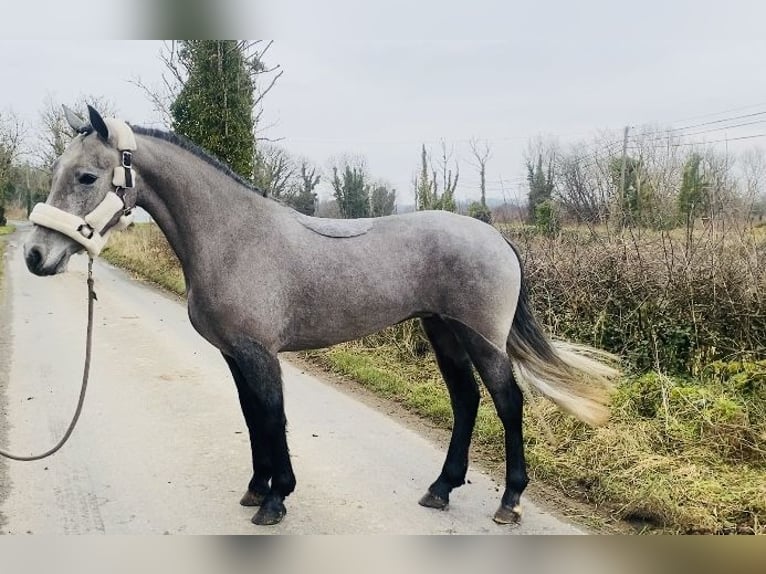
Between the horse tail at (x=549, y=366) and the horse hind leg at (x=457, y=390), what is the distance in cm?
26

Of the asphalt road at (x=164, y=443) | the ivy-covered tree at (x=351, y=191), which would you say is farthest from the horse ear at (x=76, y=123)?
the ivy-covered tree at (x=351, y=191)

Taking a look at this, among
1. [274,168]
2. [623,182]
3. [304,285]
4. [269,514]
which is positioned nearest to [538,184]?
[623,182]

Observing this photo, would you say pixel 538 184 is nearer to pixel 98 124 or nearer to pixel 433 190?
pixel 433 190

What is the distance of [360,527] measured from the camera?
2754 mm

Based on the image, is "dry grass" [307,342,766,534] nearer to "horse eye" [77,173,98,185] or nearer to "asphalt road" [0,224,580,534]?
"asphalt road" [0,224,580,534]

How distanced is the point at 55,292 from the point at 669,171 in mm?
4896

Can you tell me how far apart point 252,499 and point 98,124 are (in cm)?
189

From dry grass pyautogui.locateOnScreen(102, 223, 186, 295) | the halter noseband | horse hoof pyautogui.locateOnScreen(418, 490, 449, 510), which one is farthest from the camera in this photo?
dry grass pyautogui.locateOnScreen(102, 223, 186, 295)

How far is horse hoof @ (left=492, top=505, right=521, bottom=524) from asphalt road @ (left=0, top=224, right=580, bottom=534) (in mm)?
38

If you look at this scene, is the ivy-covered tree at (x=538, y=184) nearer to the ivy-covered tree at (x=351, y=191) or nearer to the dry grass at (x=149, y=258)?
the ivy-covered tree at (x=351, y=191)

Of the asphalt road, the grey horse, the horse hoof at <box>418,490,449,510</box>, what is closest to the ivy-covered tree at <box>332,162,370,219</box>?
the grey horse

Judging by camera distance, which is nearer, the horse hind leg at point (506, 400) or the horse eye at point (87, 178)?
the horse eye at point (87, 178)

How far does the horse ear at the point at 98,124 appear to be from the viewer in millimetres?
2309

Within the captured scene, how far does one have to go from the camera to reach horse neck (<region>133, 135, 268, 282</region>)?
2.55m
